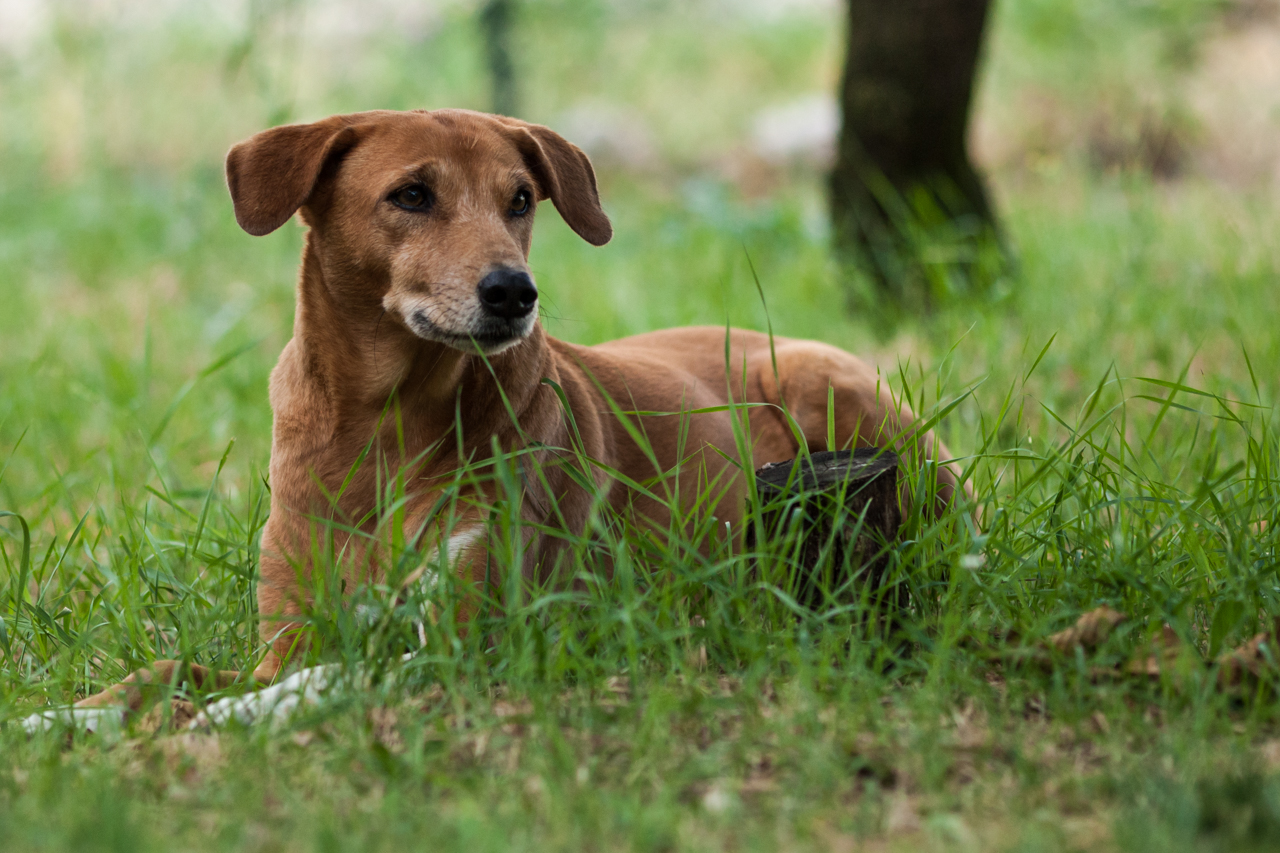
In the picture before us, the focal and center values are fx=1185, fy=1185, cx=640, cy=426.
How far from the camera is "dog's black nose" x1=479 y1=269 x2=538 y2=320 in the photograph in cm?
263

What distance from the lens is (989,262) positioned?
5645mm

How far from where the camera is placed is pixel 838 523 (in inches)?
98.3

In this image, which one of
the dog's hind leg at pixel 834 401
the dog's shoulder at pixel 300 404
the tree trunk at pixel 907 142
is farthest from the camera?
the tree trunk at pixel 907 142

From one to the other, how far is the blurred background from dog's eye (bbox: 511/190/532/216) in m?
0.74

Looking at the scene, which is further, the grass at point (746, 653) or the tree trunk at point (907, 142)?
the tree trunk at point (907, 142)

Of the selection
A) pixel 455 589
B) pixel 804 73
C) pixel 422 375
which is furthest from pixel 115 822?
pixel 804 73

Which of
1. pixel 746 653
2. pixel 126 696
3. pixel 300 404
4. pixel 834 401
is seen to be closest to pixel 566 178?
pixel 300 404

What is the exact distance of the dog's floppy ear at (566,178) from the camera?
3088 mm

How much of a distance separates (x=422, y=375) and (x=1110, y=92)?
1026 centimetres

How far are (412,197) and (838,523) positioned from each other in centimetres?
125

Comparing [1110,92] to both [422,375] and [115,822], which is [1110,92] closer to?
[422,375]

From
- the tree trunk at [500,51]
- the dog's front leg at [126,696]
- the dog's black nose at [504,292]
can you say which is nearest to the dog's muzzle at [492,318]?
the dog's black nose at [504,292]

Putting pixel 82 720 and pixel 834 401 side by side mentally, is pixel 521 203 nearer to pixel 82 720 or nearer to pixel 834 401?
pixel 834 401

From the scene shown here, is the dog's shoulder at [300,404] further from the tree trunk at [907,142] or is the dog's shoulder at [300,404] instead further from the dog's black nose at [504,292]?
the tree trunk at [907,142]
